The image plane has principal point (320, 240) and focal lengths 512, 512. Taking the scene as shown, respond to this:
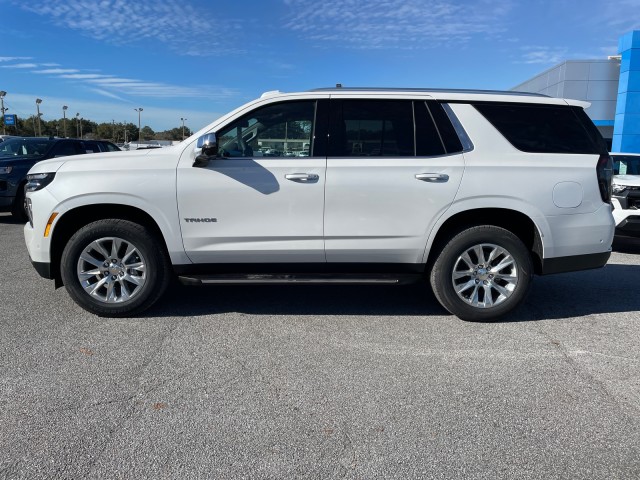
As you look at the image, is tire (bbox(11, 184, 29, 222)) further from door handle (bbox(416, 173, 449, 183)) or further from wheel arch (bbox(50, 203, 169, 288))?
door handle (bbox(416, 173, 449, 183))

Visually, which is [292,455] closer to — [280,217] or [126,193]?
[280,217]

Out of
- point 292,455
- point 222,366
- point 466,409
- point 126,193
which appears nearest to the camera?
point 292,455

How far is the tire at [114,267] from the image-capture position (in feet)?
15.1

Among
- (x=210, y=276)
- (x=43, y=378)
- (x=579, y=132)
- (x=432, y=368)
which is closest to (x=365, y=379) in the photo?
(x=432, y=368)

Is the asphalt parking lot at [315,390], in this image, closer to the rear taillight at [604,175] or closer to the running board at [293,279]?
the running board at [293,279]

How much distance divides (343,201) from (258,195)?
0.76m

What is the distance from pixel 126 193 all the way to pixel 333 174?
1.83 m

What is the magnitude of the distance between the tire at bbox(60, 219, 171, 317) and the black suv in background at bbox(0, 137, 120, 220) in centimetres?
675

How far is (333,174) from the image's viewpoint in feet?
14.9

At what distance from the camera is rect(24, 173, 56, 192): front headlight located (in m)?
4.62

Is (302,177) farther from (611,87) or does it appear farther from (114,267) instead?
(611,87)

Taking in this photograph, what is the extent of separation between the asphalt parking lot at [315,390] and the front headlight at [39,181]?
1179 mm

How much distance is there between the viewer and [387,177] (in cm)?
454

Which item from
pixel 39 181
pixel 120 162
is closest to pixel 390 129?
pixel 120 162
